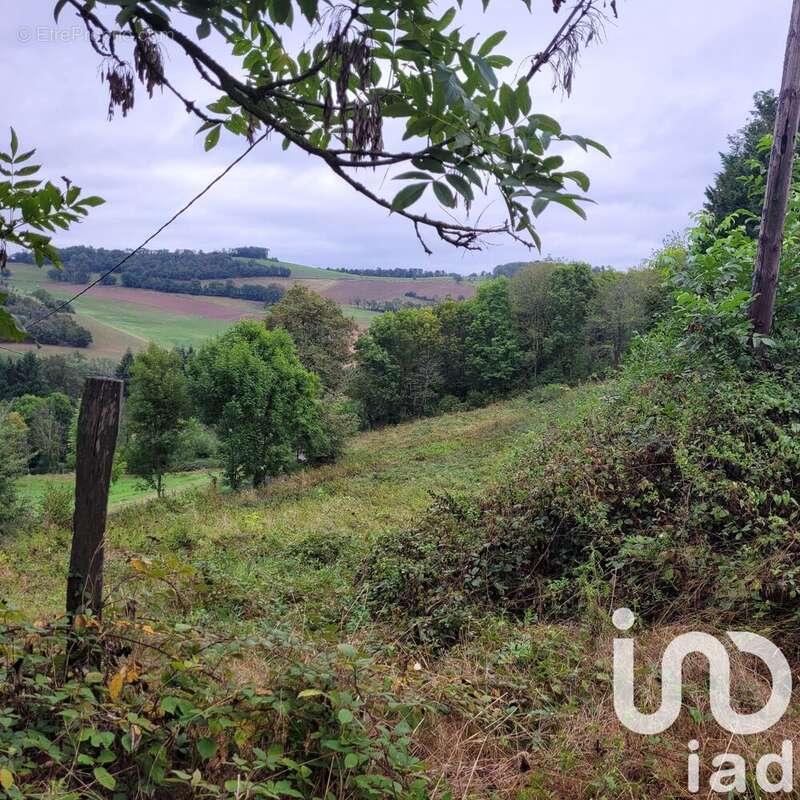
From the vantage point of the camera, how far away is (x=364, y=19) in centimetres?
127

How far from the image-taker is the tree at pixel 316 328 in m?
33.7

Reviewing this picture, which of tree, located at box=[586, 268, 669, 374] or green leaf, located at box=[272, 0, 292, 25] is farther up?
tree, located at box=[586, 268, 669, 374]

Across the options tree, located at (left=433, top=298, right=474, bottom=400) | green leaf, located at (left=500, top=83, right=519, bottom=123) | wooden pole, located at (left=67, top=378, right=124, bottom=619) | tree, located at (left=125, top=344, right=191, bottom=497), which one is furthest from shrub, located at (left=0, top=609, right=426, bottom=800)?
tree, located at (left=433, top=298, right=474, bottom=400)

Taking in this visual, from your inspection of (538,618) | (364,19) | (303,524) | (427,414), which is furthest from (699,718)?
(427,414)

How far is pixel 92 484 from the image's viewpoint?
2.31m

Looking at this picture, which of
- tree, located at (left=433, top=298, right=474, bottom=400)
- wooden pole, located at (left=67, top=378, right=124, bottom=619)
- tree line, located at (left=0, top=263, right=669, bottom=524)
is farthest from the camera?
tree, located at (left=433, top=298, right=474, bottom=400)

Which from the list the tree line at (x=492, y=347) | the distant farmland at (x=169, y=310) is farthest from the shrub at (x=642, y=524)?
the distant farmland at (x=169, y=310)

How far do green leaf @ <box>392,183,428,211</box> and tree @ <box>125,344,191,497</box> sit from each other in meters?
21.9

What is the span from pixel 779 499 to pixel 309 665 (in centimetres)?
345

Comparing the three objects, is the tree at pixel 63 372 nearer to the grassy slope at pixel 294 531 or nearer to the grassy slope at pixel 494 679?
the grassy slope at pixel 294 531

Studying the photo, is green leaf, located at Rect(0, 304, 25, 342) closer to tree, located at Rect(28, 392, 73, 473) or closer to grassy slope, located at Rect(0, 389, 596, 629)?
grassy slope, located at Rect(0, 389, 596, 629)

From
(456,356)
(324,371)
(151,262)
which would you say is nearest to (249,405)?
(151,262)

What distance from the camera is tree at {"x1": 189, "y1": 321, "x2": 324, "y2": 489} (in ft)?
70.2

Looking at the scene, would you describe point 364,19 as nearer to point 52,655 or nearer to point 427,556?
point 52,655
